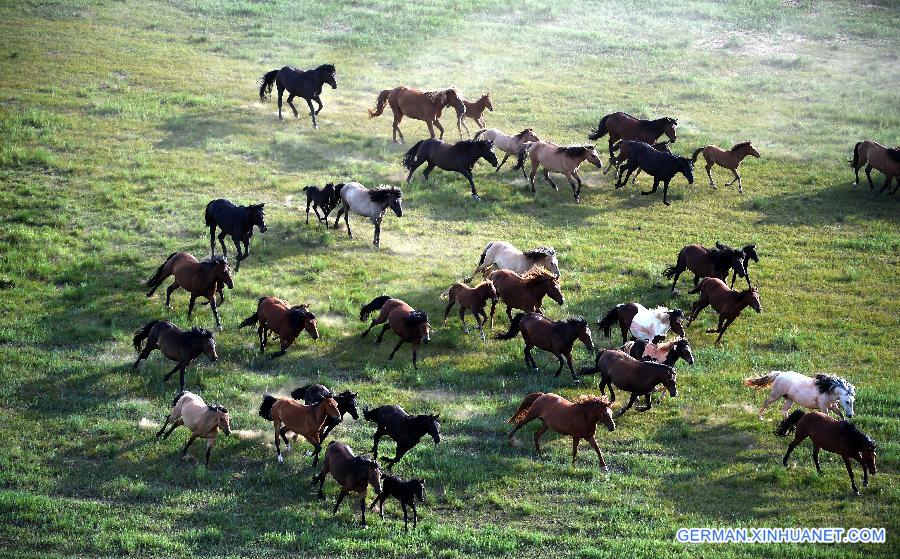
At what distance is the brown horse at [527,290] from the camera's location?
19.7m

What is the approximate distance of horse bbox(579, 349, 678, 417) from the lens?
16641mm

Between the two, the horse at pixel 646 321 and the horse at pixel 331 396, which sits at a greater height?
the horse at pixel 646 321

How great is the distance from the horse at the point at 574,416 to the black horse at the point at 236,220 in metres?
8.50

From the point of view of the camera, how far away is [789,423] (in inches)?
623

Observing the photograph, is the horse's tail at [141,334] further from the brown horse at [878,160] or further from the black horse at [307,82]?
the brown horse at [878,160]

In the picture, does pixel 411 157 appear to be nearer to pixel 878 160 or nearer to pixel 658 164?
pixel 658 164

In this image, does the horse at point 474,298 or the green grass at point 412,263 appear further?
the horse at point 474,298

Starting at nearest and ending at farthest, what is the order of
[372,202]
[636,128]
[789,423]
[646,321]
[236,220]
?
[789,423], [646,321], [236,220], [372,202], [636,128]

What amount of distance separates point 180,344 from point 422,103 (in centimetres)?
1488

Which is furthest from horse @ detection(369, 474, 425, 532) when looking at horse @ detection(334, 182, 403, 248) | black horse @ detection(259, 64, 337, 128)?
black horse @ detection(259, 64, 337, 128)

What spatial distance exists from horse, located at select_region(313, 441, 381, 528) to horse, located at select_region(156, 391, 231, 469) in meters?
1.90

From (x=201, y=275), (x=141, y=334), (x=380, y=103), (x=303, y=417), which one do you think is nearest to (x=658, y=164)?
(x=380, y=103)

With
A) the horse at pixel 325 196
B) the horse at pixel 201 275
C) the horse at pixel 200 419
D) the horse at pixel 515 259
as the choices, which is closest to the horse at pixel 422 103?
the horse at pixel 325 196

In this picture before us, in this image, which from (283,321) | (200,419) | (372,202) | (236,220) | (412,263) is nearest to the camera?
(200,419)
